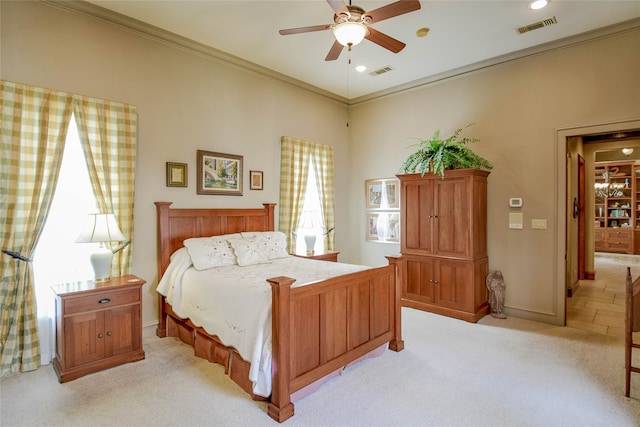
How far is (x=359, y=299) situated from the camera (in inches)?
115

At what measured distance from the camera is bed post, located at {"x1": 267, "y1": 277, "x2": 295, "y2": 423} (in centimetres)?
222

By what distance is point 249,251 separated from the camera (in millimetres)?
3740

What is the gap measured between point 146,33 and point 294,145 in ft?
7.44

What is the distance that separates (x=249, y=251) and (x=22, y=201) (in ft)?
6.67

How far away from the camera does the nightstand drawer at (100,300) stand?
2719 millimetres

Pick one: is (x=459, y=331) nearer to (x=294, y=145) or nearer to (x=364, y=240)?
(x=364, y=240)

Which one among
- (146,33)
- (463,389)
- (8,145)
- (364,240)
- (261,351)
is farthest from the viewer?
(364,240)

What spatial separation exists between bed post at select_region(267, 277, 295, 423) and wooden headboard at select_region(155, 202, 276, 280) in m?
1.99

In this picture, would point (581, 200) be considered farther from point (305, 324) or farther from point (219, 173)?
point (219, 173)

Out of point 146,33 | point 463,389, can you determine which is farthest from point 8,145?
point 463,389

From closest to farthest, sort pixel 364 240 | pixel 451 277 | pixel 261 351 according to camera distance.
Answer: pixel 261 351, pixel 451 277, pixel 364 240

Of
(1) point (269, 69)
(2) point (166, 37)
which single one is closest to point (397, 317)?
(1) point (269, 69)

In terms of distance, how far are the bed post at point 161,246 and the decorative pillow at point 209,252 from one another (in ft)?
0.92

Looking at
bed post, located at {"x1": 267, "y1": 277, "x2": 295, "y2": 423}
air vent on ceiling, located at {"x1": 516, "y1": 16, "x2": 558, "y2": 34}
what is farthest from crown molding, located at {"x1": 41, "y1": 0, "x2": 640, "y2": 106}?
bed post, located at {"x1": 267, "y1": 277, "x2": 295, "y2": 423}
